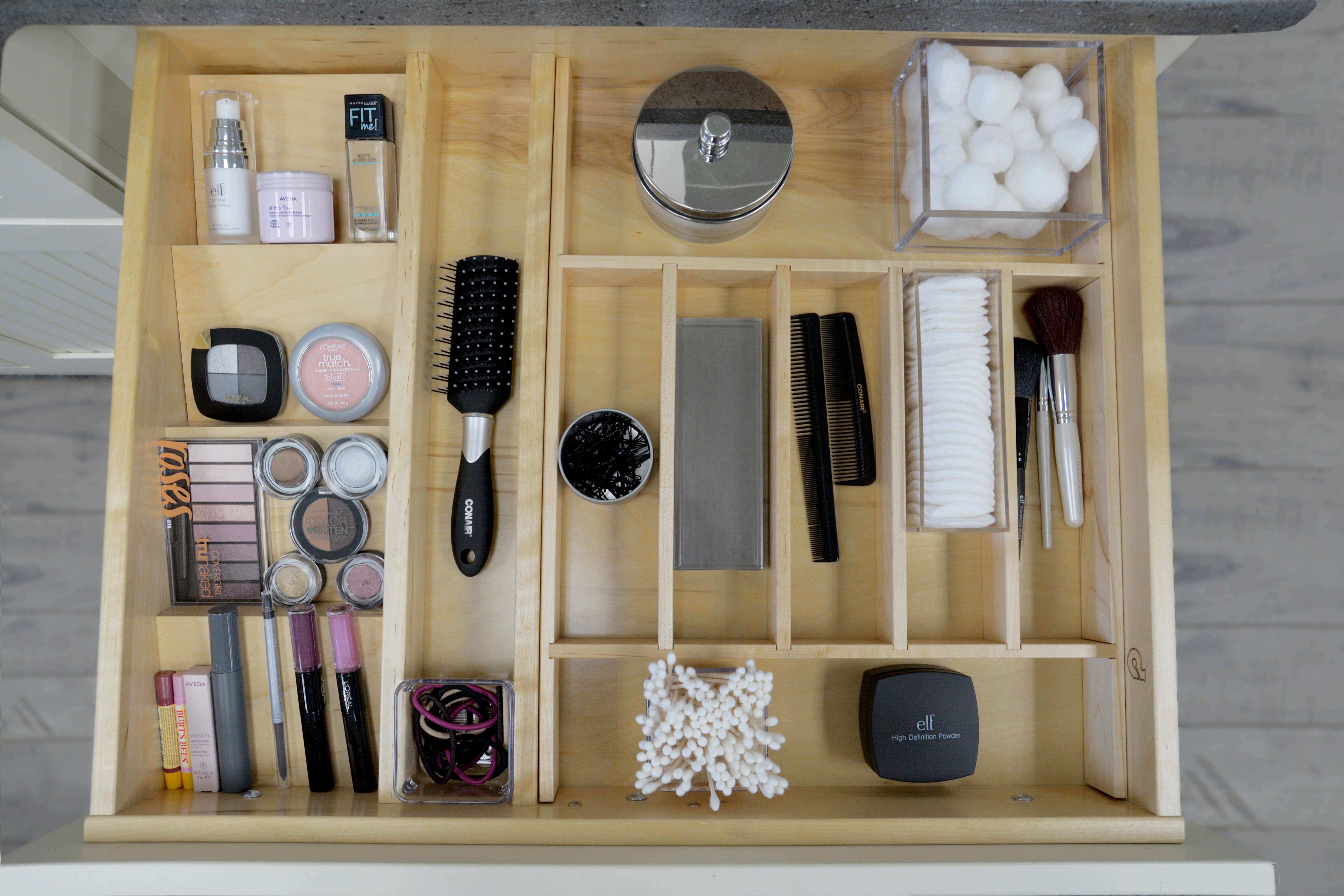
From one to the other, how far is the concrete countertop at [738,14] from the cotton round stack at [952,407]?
0.24 m

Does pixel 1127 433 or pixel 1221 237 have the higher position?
pixel 1221 237

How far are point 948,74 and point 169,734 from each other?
1014mm

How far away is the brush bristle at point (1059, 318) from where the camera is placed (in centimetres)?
78

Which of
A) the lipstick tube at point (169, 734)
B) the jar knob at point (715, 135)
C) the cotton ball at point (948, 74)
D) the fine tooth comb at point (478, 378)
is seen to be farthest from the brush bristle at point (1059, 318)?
the lipstick tube at point (169, 734)

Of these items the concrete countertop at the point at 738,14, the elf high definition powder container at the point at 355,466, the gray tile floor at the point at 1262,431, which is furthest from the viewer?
the gray tile floor at the point at 1262,431

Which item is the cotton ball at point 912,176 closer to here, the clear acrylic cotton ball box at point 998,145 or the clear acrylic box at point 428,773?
the clear acrylic cotton ball box at point 998,145

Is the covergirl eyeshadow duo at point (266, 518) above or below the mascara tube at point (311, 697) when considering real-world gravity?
above

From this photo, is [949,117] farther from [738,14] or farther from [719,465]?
[719,465]

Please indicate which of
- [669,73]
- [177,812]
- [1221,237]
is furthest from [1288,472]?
[177,812]

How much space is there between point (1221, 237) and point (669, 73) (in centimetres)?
80

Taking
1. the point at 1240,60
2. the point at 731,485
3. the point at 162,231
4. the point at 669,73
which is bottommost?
the point at 731,485

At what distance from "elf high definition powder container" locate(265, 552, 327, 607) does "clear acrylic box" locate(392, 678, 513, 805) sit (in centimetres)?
15

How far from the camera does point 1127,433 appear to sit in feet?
2.43

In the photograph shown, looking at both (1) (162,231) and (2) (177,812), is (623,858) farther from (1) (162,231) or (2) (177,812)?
(1) (162,231)
